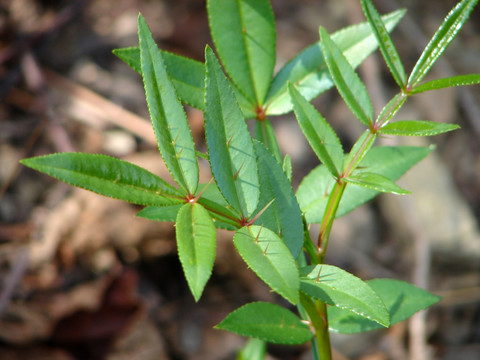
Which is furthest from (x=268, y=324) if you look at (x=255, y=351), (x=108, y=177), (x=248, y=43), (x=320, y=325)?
(x=255, y=351)

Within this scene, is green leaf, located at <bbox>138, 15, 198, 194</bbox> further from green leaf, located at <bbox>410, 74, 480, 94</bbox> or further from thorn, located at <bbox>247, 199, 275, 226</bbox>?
green leaf, located at <bbox>410, 74, 480, 94</bbox>

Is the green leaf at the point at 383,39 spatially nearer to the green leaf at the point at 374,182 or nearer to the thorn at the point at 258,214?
the green leaf at the point at 374,182

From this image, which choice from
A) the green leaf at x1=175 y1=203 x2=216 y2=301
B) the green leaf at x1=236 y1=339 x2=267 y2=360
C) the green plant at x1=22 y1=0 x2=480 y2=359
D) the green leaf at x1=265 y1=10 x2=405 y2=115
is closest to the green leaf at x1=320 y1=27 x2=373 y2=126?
the green plant at x1=22 y1=0 x2=480 y2=359

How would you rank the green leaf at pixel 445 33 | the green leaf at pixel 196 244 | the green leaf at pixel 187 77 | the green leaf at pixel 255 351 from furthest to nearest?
the green leaf at pixel 255 351 → the green leaf at pixel 187 77 → the green leaf at pixel 445 33 → the green leaf at pixel 196 244

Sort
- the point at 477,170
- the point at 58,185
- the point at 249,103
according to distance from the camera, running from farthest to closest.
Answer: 1. the point at 477,170
2. the point at 58,185
3. the point at 249,103

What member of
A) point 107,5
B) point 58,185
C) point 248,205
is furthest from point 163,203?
point 107,5

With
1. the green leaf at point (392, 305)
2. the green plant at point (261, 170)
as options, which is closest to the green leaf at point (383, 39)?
the green plant at point (261, 170)

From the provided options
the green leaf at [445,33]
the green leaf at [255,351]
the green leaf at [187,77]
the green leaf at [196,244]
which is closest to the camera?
the green leaf at [196,244]

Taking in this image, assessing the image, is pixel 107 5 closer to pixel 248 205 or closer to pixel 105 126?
pixel 105 126
